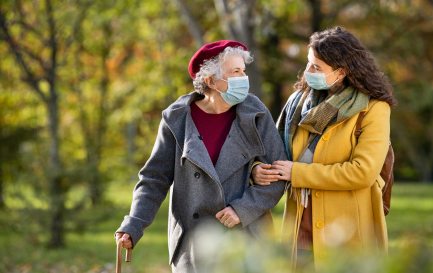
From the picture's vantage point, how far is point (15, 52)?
494 inches

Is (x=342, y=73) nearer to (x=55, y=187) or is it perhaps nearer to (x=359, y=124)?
(x=359, y=124)

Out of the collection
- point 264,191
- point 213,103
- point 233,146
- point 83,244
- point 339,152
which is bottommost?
point 83,244

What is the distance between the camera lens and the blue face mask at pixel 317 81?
16.0 ft

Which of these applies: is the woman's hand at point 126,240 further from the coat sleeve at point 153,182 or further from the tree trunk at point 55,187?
the tree trunk at point 55,187

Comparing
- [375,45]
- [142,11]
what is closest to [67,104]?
[142,11]

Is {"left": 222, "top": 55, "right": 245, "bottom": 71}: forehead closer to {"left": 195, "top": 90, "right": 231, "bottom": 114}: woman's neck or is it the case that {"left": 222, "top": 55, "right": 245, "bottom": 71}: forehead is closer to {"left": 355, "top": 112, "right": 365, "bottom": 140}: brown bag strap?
{"left": 195, "top": 90, "right": 231, "bottom": 114}: woman's neck

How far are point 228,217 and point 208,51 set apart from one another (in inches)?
31.8

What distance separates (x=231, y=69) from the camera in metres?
4.89

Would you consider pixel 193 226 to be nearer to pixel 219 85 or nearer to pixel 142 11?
pixel 219 85

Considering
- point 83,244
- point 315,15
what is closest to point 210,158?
point 83,244

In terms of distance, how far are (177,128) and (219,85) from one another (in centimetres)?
31

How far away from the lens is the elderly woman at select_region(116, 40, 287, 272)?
191 inches

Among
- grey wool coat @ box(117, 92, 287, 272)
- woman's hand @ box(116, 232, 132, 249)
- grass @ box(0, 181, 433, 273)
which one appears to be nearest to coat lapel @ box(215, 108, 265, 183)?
grey wool coat @ box(117, 92, 287, 272)

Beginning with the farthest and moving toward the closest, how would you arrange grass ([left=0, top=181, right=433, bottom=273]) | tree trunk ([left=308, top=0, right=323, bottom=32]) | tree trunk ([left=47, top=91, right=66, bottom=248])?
tree trunk ([left=308, top=0, right=323, bottom=32]), tree trunk ([left=47, top=91, right=66, bottom=248]), grass ([left=0, top=181, right=433, bottom=273])
